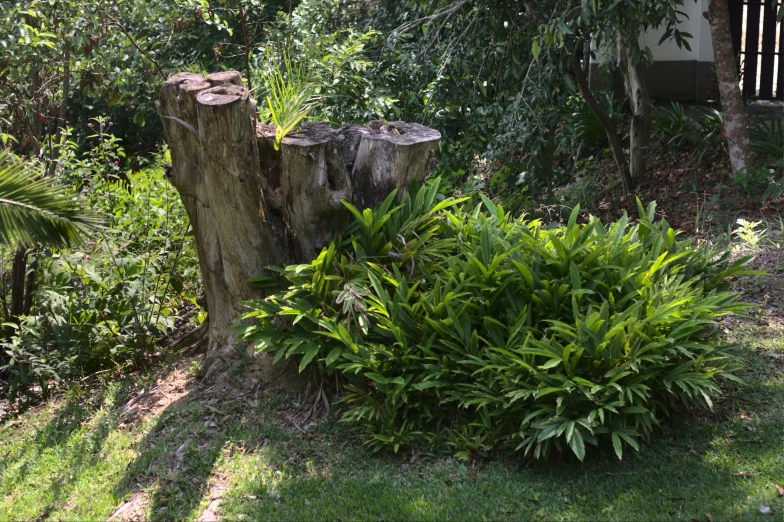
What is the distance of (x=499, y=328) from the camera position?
4652 millimetres

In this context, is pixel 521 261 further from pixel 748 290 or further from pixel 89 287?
pixel 89 287

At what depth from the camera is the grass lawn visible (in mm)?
4031

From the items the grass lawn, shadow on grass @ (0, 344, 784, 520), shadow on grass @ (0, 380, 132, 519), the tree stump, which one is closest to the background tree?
the tree stump

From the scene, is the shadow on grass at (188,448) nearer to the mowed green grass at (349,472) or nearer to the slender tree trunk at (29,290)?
the mowed green grass at (349,472)

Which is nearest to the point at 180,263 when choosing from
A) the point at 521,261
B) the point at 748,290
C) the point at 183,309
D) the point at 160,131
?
the point at 183,309

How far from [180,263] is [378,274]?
8.55 feet

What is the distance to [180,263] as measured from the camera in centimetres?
690

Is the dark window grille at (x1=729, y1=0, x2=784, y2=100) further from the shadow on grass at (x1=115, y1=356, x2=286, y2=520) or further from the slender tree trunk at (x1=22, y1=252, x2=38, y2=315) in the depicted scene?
the slender tree trunk at (x1=22, y1=252, x2=38, y2=315)

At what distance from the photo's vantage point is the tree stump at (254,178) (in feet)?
16.3

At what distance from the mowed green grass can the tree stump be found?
739 mm

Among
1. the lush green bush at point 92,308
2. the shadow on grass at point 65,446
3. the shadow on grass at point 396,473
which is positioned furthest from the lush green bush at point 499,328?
the lush green bush at point 92,308

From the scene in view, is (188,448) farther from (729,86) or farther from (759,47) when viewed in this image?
(759,47)

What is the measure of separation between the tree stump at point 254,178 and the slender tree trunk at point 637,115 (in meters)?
4.37

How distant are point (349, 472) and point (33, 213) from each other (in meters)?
2.19
